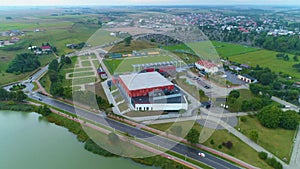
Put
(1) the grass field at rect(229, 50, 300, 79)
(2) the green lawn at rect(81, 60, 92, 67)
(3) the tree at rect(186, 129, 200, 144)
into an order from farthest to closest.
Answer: (2) the green lawn at rect(81, 60, 92, 67) < (1) the grass field at rect(229, 50, 300, 79) < (3) the tree at rect(186, 129, 200, 144)

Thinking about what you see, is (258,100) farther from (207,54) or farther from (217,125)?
(207,54)

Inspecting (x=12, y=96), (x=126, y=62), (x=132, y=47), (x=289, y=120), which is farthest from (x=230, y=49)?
(x=12, y=96)

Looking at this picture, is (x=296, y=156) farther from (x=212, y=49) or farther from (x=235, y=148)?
(x=212, y=49)

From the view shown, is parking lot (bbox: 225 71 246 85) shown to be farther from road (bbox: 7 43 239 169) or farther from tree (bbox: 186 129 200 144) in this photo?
road (bbox: 7 43 239 169)

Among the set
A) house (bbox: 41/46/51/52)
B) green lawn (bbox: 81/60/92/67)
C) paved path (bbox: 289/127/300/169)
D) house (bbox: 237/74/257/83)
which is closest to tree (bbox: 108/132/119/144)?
paved path (bbox: 289/127/300/169)

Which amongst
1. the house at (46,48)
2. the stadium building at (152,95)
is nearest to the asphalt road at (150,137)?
the stadium building at (152,95)

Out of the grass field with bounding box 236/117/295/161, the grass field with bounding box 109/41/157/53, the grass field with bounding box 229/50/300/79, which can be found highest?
the grass field with bounding box 109/41/157/53
